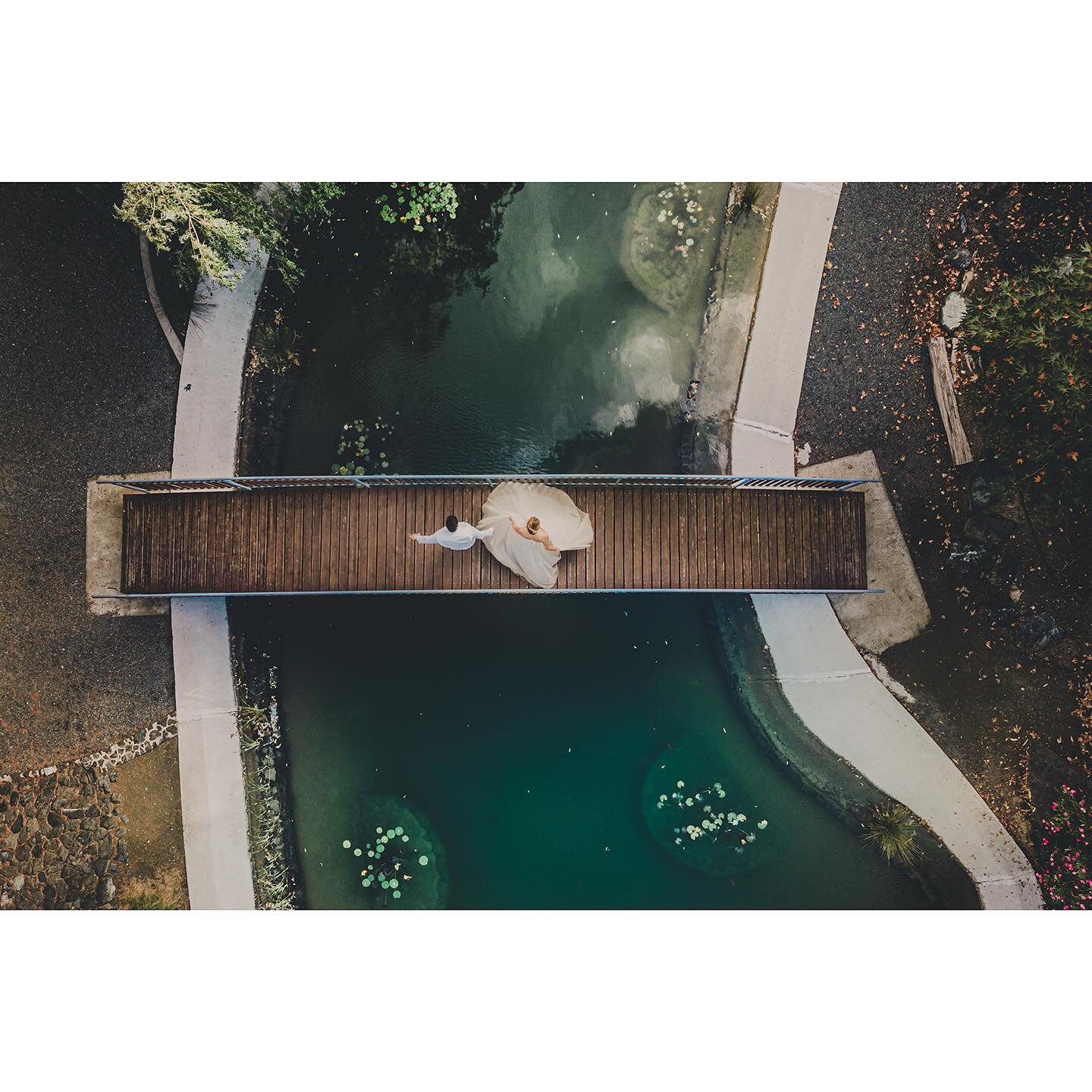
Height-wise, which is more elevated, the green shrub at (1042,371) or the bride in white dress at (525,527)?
the green shrub at (1042,371)

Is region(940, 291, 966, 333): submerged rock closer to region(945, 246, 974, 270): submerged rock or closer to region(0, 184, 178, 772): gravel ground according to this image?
region(945, 246, 974, 270): submerged rock

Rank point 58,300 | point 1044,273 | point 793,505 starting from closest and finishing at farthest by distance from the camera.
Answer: point 1044,273, point 793,505, point 58,300

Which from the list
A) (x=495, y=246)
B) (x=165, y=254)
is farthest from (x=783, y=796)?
(x=165, y=254)

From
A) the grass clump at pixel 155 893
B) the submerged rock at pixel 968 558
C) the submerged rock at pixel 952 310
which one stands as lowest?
the grass clump at pixel 155 893

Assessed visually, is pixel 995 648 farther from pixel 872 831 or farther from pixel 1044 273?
pixel 1044 273

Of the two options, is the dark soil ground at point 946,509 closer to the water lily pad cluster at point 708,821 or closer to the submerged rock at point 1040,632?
the submerged rock at point 1040,632

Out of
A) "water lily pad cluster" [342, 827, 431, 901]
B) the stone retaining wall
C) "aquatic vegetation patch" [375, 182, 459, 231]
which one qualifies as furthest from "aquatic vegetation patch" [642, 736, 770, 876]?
"aquatic vegetation patch" [375, 182, 459, 231]

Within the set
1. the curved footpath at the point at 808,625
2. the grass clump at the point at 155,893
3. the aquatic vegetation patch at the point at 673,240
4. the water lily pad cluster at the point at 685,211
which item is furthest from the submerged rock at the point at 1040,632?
the grass clump at the point at 155,893
